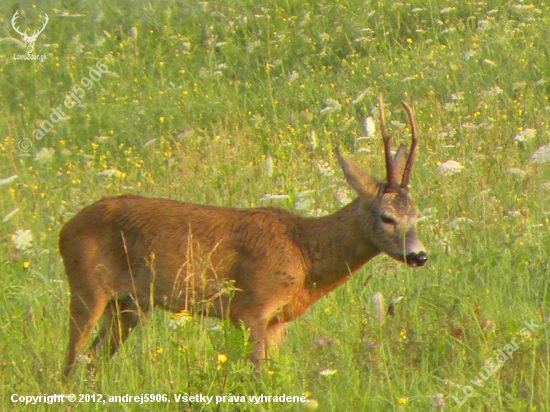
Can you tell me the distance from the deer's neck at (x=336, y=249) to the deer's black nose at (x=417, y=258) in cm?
41

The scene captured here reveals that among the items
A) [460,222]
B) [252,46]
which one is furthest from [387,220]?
[252,46]

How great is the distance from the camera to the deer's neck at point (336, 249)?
19.6 feet

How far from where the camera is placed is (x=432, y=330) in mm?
5188

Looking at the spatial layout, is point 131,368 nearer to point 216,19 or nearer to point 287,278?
point 287,278

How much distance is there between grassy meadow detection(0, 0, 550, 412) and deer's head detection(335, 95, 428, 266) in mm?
219

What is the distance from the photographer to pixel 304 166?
9.05 metres

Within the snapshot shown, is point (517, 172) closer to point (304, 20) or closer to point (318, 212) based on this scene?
point (318, 212)

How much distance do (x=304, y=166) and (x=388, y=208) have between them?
3.23 m

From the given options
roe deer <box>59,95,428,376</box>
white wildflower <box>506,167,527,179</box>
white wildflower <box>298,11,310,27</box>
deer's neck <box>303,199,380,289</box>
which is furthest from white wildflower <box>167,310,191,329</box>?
white wildflower <box>298,11,310,27</box>

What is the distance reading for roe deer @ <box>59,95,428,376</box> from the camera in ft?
19.0
